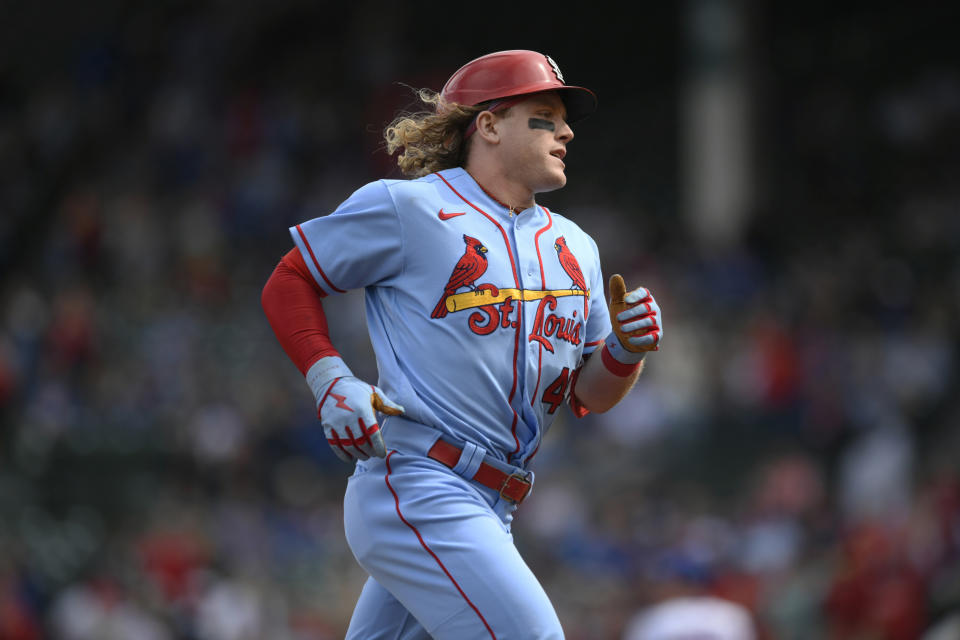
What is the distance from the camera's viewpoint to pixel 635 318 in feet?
11.2

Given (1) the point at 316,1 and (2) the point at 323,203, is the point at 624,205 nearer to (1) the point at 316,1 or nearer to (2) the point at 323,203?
(2) the point at 323,203

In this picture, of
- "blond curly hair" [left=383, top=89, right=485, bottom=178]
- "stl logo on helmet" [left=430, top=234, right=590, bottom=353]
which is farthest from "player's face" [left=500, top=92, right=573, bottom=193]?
"stl logo on helmet" [left=430, top=234, right=590, bottom=353]

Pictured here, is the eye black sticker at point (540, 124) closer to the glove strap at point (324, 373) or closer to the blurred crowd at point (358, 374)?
the glove strap at point (324, 373)

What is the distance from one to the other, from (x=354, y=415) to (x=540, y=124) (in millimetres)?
968

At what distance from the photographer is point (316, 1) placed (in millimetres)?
17156

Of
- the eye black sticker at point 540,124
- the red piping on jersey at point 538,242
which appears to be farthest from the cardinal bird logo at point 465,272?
the eye black sticker at point 540,124

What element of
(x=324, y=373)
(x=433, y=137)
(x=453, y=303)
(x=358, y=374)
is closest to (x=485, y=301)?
(x=453, y=303)

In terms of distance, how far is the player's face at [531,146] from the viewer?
3502mm

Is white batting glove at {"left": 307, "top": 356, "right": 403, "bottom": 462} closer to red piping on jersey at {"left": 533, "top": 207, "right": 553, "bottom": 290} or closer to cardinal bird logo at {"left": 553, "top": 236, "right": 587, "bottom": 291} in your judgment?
red piping on jersey at {"left": 533, "top": 207, "right": 553, "bottom": 290}

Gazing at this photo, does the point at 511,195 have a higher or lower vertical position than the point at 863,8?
lower

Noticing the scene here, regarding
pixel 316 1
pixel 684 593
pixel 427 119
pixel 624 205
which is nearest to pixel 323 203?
pixel 624 205

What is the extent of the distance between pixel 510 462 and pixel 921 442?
6068mm

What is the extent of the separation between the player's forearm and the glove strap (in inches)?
28.4

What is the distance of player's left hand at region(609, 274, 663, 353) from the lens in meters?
3.41
